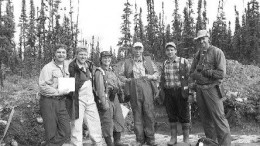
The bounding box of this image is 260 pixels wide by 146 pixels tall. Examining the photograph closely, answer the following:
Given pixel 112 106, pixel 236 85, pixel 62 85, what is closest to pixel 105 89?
pixel 112 106

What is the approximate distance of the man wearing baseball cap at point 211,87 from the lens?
18.3 ft

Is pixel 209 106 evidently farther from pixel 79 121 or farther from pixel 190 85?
pixel 79 121

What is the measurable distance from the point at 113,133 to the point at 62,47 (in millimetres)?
2513

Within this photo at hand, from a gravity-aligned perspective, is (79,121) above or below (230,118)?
above

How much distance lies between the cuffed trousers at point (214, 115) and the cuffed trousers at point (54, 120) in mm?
2864

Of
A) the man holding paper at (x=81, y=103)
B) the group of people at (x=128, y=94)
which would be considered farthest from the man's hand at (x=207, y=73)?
the man holding paper at (x=81, y=103)

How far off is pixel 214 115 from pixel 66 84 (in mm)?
3057

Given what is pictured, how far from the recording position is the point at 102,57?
6.21m

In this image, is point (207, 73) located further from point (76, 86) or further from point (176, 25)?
point (176, 25)

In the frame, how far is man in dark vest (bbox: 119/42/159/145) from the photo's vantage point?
253 inches

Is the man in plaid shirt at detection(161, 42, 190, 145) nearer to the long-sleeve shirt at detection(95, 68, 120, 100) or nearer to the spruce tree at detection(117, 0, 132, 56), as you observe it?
the long-sleeve shirt at detection(95, 68, 120, 100)

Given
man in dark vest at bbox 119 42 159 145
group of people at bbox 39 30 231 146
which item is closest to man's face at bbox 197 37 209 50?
group of people at bbox 39 30 231 146

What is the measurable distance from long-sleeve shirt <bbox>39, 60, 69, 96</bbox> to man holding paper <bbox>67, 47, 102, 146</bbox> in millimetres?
316

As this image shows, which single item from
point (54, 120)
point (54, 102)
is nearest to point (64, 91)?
point (54, 102)
